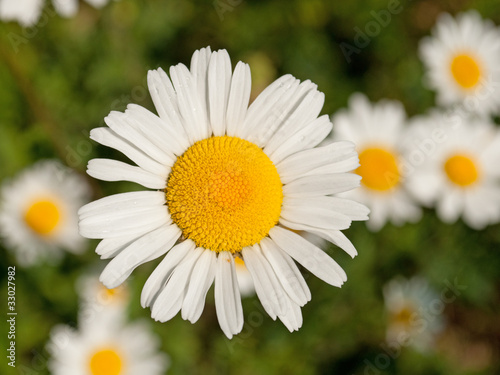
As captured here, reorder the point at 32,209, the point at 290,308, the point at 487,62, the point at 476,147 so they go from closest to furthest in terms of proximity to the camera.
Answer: the point at 290,308, the point at 32,209, the point at 476,147, the point at 487,62

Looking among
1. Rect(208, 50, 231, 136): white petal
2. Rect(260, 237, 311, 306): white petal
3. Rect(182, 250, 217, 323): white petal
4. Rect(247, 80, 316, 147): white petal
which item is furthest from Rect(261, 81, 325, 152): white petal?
Rect(182, 250, 217, 323): white petal

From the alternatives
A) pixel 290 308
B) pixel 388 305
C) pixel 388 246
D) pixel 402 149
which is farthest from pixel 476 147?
pixel 290 308

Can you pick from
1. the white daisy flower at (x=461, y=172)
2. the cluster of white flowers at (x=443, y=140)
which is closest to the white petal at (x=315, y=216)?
the cluster of white flowers at (x=443, y=140)

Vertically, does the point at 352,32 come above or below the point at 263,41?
above

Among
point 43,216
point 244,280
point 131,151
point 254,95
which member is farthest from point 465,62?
point 43,216

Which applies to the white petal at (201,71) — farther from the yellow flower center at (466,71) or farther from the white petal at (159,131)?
the yellow flower center at (466,71)

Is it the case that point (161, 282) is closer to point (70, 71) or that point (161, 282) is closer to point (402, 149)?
point (402, 149)

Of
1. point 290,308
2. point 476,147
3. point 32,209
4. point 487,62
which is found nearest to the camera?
point 290,308
